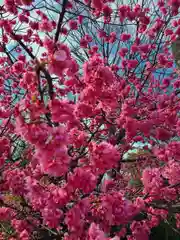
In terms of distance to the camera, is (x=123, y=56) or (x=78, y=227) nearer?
(x=78, y=227)

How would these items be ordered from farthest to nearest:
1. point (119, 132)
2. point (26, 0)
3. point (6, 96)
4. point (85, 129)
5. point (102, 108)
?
point (6, 96)
point (119, 132)
point (85, 129)
point (26, 0)
point (102, 108)

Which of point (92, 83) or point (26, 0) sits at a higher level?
point (26, 0)

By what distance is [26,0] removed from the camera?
146 inches

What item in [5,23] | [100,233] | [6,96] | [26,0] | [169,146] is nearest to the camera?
[100,233]

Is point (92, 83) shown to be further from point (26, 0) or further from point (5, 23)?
point (5, 23)

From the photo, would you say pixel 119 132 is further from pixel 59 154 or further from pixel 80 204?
pixel 59 154

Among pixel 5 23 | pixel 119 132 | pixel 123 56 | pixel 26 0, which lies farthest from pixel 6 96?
pixel 26 0

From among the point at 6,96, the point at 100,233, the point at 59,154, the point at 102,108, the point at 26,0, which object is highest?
the point at 6,96

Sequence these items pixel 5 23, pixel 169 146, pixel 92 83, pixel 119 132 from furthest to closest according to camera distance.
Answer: pixel 5 23
pixel 119 132
pixel 169 146
pixel 92 83

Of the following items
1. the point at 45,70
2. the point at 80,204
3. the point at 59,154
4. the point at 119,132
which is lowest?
the point at 80,204

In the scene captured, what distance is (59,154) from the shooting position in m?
2.20

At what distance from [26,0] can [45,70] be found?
2.24m

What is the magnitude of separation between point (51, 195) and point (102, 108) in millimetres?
1194

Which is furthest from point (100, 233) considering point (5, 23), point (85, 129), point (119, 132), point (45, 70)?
point (5, 23)
